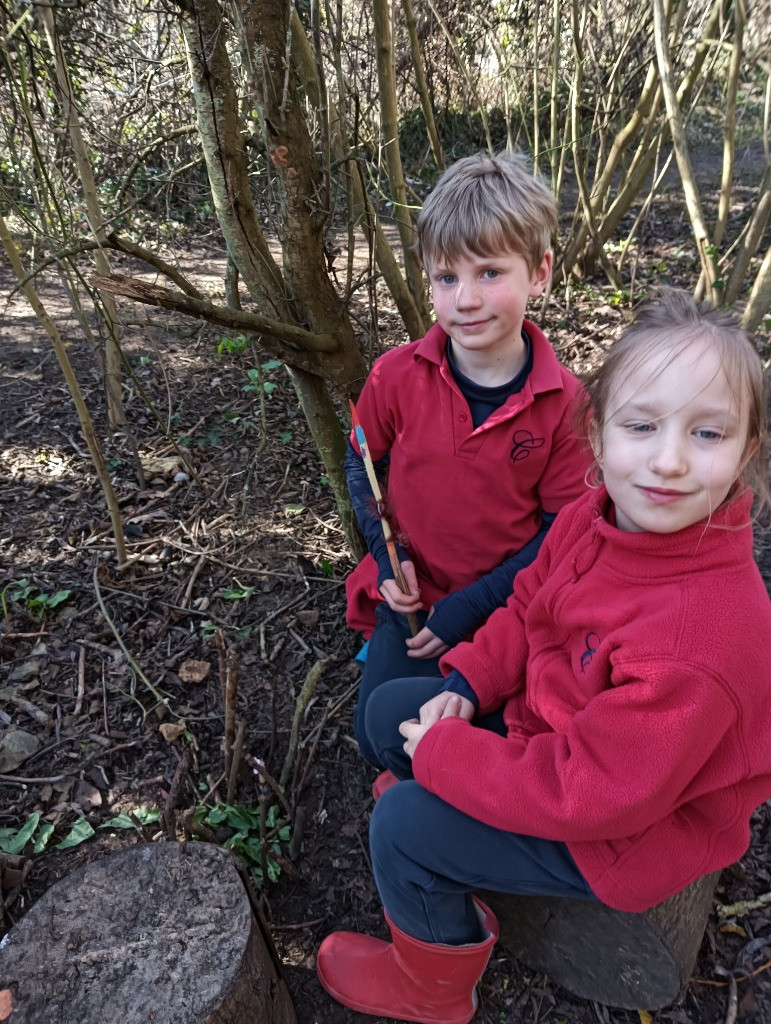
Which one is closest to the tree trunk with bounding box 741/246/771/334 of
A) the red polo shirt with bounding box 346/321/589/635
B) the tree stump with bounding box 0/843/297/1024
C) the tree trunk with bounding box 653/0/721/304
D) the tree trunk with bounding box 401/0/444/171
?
the tree trunk with bounding box 653/0/721/304

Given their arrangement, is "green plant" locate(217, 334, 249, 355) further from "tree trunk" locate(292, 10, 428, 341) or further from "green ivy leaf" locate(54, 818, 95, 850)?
"green ivy leaf" locate(54, 818, 95, 850)

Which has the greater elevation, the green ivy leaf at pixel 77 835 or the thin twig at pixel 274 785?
the thin twig at pixel 274 785

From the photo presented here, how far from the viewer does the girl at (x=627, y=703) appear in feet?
3.73

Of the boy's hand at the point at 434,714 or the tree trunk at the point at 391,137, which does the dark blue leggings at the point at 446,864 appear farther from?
the tree trunk at the point at 391,137

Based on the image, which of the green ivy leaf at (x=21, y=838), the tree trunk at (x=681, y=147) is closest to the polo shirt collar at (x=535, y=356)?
the green ivy leaf at (x=21, y=838)

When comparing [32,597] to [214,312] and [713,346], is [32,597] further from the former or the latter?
[713,346]

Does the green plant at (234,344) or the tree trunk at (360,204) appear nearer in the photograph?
the tree trunk at (360,204)

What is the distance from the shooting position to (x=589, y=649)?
136cm

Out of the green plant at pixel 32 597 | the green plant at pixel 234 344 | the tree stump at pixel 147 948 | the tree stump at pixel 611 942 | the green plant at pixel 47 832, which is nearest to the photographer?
the tree stump at pixel 147 948

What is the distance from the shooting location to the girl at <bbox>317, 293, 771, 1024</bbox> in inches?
44.8

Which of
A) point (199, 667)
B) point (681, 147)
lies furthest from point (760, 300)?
point (199, 667)

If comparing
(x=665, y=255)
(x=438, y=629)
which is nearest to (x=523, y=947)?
(x=438, y=629)

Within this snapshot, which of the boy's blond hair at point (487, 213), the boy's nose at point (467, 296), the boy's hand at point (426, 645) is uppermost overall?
the boy's blond hair at point (487, 213)

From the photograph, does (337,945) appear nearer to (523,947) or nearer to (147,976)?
(523,947)
